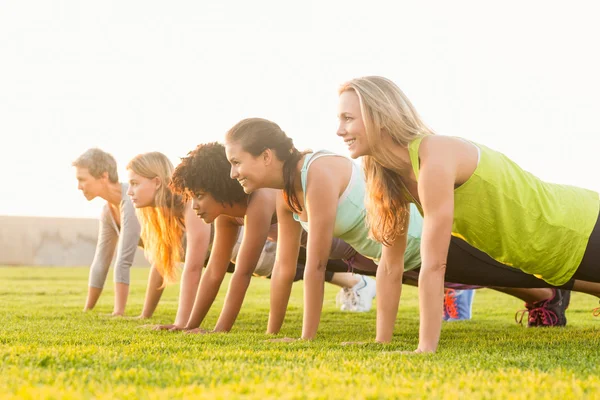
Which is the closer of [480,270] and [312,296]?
[312,296]

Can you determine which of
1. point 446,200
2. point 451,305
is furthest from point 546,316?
point 446,200

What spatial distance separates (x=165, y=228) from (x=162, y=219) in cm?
8

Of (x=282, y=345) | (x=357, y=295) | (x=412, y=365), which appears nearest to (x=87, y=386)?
(x=412, y=365)

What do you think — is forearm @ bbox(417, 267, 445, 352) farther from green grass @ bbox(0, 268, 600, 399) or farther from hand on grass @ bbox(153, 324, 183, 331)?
hand on grass @ bbox(153, 324, 183, 331)

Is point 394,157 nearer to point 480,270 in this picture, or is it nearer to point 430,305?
point 430,305

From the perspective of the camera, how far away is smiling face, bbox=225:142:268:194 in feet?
11.6

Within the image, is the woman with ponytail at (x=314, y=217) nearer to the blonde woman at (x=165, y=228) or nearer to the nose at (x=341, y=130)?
the nose at (x=341, y=130)

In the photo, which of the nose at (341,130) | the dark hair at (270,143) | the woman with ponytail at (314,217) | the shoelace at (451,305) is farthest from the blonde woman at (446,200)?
the shoelace at (451,305)

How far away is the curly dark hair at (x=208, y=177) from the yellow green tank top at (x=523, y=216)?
53.2 inches

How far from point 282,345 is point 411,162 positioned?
3.17 ft

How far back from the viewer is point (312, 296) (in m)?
3.38

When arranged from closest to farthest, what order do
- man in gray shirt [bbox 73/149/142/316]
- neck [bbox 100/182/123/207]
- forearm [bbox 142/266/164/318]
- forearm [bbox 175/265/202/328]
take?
forearm [bbox 175/265/202/328] → forearm [bbox 142/266/164/318] → man in gray shirt [bbox 73/149/142/316] → neck [bbox 100/182/123/207]

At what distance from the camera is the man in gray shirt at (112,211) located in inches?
232

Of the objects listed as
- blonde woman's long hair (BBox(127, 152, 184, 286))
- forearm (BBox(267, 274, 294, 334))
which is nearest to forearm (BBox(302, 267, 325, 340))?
forearm (BBox(267, 274, 294, 334))
